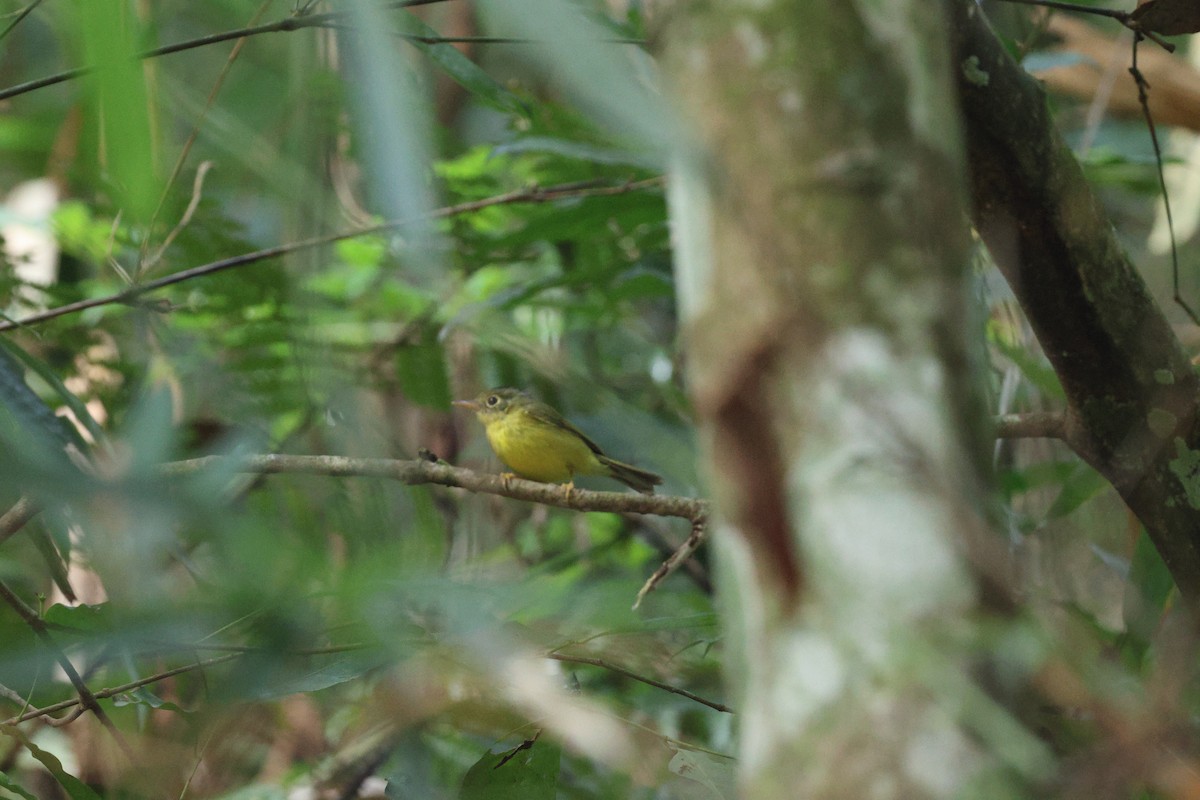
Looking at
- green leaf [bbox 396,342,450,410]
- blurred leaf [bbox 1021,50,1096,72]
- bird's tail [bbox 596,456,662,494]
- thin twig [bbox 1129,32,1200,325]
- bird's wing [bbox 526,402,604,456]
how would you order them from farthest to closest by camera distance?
bird's tail [bbox 596,456,662,494] → bird's wing [bbox 526,402,604,456] → green leaf [bbox 396,342,450,410] → blurred leaf [bbox 1021,50,1096,72] → thin twig [bbox 1129,32,1200,325]

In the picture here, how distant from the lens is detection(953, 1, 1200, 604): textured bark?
2145mm

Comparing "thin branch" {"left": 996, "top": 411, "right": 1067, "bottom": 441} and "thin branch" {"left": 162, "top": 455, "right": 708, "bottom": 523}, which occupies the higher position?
"thin branch" {"left": 996, "top": 411, "right": 1067, "bottom": 441}

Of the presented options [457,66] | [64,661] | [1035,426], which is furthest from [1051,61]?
[64,661]

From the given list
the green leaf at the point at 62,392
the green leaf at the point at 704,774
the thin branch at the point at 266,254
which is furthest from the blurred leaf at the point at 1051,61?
the green leaf at the point at 62,392

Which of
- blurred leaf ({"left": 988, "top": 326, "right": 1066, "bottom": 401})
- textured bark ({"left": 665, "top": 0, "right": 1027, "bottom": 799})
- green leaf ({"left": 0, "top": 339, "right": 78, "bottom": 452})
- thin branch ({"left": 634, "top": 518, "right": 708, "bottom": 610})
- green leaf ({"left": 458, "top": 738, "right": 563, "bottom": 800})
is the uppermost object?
textured bark ({"left": 665, "top": 0, "right": 1027, "bottom": 799})

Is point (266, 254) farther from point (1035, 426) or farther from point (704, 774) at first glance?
point (1035, 426)

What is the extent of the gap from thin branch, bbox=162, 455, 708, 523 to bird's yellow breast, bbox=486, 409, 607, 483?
1.77 m

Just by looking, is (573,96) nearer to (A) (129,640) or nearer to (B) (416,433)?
(A) (129,640)

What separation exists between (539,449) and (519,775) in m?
2.70

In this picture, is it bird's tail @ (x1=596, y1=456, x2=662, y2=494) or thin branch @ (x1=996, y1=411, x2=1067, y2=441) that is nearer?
thin branch @ (x1=996, y1=411, x2=1067, y2=441)

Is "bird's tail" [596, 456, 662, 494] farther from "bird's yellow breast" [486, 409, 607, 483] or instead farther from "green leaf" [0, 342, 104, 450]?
"green leaf" [0, 342, 104, 450]

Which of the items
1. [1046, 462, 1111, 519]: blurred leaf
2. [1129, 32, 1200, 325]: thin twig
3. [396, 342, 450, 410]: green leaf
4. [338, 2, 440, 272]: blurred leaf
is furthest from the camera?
[396, 342, 450, 410]: green leaf

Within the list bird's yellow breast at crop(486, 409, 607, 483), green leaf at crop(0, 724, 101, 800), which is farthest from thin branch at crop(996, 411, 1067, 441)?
bird's yellow breast at crop(486, 409, 607, 483)

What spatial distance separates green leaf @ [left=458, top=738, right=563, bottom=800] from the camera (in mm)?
2352
